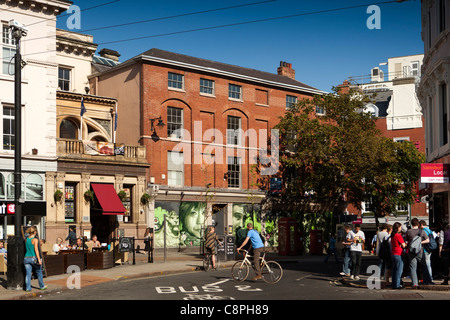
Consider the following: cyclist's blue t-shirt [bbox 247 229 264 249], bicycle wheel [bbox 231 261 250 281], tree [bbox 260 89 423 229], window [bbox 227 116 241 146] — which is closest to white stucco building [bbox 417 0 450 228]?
cyclist's blue t-shirt [bbox 247 229 264 249]

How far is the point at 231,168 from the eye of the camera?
42.1 metres

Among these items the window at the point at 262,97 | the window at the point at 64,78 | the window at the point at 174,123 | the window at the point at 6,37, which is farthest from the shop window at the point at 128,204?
the window at the point at 262,97

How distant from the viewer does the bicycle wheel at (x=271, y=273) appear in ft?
60.9

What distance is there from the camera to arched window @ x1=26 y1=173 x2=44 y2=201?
104 feet

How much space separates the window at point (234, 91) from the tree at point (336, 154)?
3.77 m

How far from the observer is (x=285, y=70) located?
53250 mm

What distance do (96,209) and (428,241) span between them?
864 inches

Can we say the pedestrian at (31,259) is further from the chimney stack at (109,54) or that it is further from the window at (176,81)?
the chimney stack at (109,54)

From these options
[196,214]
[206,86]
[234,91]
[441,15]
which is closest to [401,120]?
[234,91]

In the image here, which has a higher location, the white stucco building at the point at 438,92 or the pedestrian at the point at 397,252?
the white stucco building at the point at 438,92

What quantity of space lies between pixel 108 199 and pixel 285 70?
A: 24713 millimetres

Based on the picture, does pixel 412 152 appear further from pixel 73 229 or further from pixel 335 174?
pixel 73 229

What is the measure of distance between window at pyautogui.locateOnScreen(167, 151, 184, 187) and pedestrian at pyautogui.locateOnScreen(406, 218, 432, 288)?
917 inches
